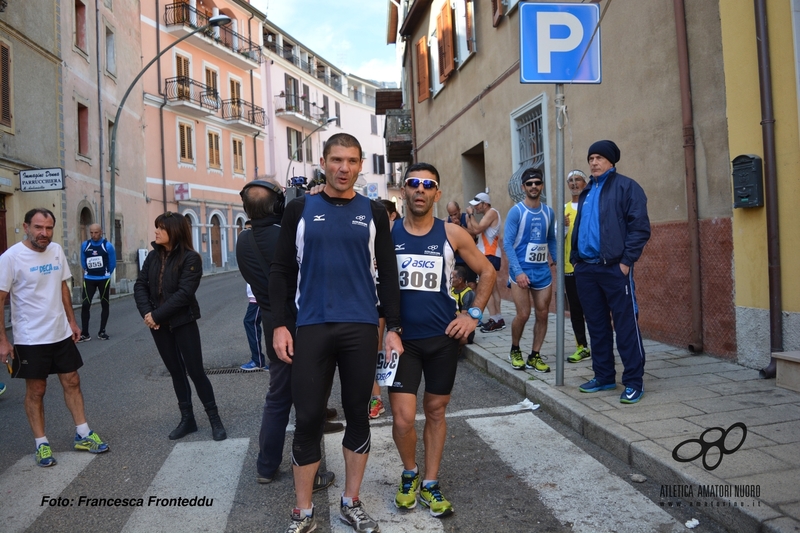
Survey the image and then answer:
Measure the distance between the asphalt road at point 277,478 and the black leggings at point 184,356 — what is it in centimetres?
35

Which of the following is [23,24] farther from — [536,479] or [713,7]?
[536,479]

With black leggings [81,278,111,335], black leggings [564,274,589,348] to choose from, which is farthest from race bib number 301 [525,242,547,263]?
black leggings [81,278,111,335]

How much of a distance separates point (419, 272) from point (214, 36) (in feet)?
115

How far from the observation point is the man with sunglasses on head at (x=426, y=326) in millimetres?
3475

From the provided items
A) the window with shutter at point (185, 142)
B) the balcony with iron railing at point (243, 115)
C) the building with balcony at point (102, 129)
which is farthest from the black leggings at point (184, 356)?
the balcony with iron railing at point (243, 115)

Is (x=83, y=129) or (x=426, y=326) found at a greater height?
(x=83, y=129)

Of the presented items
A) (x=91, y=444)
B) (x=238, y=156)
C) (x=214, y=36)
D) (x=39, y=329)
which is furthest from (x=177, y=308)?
(x=238, y=156)

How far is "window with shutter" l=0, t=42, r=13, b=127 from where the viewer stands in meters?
16.3

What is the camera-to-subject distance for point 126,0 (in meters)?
26.9

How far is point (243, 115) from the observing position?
38.5m

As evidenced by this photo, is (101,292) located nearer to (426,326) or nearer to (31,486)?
(31,486)

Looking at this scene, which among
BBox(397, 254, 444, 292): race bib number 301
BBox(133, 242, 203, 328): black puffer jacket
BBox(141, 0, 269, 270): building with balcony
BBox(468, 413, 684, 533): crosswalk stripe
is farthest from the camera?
BBox(141, 0, 269, 270): building with balcony

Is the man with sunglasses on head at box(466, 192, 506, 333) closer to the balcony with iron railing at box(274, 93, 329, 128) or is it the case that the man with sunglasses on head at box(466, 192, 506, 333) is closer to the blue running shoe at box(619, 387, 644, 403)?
the blue running shoe at box(619, 387, 644, 403)

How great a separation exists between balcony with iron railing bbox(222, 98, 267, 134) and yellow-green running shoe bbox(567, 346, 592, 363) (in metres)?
33.1
